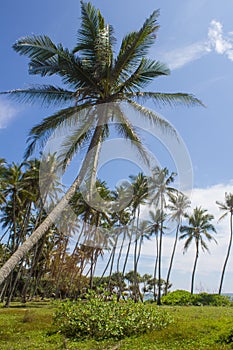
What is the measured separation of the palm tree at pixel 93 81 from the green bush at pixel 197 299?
2517cm

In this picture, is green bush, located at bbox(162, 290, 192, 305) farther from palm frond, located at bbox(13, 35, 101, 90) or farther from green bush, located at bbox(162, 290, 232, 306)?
palm frond, located at bbox(13, 35, 101, 90)

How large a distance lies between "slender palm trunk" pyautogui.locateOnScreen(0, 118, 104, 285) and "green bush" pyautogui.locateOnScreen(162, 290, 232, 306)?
25970 millimetres

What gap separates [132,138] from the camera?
38.1 feet

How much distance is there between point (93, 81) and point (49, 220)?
5.03 m

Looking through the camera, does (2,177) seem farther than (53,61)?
Yes

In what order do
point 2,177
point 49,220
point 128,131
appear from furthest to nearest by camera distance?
point 2,177 < point 128,131 < point 49,220

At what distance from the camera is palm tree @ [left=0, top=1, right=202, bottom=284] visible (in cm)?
1098

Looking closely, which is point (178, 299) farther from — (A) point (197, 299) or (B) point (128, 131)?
(B) point (128, 131)

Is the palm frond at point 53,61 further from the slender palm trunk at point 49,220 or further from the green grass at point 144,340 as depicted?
the green grass at point 144,340

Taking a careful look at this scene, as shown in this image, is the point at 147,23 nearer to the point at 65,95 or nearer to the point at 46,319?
the point at 65,95

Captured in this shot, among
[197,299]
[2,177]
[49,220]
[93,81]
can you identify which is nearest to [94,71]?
[93,81]

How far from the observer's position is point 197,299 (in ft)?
108

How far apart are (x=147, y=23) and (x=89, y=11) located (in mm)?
2076

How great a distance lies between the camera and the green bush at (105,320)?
1072 centimetres
